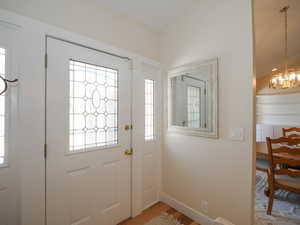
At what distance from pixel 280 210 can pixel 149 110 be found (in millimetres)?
2290

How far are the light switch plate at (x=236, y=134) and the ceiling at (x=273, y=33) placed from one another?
1.90m

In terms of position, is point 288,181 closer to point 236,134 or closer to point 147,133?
point 236,134

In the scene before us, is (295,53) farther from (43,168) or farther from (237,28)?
(43,168)

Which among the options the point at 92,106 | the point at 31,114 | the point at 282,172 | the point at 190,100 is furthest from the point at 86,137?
the point at 282,172

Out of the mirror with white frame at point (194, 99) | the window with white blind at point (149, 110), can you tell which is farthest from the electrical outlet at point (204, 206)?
the window with white blind at point (149, 110)

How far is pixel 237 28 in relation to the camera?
4.93 ft

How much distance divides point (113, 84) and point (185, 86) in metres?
0.97

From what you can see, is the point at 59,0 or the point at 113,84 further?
the point at 113,84

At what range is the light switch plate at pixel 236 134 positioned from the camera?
4.78ft

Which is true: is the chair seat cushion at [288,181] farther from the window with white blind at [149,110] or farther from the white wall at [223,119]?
the window with white blind at [149,110]

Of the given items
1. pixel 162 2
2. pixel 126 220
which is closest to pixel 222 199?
pixel 126 220

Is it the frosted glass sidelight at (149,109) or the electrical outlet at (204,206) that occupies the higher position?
the frosted glass sidelight at (149,109)

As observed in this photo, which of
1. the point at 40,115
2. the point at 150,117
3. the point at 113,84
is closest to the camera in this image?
the point at 40,115

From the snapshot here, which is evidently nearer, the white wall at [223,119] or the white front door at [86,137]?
the white front door at [86,137]
